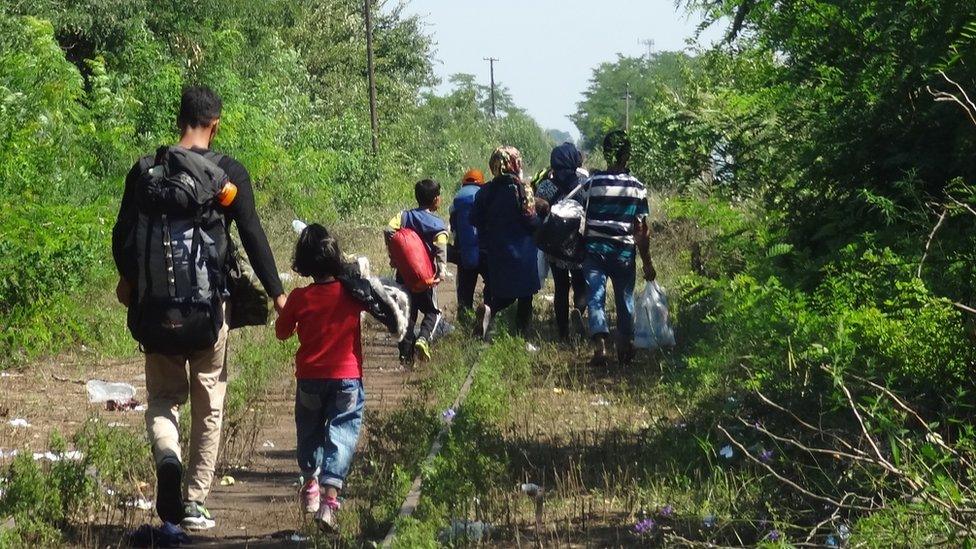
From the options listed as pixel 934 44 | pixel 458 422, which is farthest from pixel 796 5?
pixel 458 422

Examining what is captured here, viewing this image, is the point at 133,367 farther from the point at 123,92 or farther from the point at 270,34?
the point at 270,34

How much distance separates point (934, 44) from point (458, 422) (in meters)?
3.45

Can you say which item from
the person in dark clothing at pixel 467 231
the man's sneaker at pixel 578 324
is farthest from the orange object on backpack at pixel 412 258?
the man's sneaker at pixel 578 324

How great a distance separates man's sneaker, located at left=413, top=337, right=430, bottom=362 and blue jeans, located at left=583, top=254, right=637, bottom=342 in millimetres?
1390

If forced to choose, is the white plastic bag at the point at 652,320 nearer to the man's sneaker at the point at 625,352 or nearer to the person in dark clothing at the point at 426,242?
the man's sneaker at the point at 625,352

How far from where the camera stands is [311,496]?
290 inches

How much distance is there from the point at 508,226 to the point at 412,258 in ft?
3.49

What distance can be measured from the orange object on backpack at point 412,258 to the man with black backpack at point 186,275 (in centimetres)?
500

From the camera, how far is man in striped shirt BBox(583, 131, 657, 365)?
38.4ft

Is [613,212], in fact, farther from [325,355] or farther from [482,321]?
[325,355]

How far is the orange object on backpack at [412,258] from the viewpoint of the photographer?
40.0 feet

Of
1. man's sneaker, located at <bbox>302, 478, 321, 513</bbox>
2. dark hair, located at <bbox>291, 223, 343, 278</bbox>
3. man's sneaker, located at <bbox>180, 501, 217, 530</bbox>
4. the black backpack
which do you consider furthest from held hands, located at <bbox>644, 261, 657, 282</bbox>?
the black backpack

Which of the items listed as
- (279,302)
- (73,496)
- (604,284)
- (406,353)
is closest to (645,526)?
(279,302)

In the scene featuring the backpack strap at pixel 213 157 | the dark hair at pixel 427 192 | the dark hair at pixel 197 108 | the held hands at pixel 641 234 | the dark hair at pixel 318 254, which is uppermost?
the dark hair at pixel 197 108
